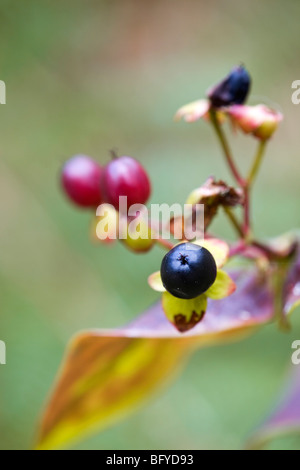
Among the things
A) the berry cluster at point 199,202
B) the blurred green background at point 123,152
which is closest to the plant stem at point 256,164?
the berry cluster at point 199,202

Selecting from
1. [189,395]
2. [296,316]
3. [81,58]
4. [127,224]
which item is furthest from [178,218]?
[81,58]

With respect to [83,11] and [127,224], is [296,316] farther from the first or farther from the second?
[83,11]

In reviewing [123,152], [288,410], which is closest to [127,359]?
[288,410]

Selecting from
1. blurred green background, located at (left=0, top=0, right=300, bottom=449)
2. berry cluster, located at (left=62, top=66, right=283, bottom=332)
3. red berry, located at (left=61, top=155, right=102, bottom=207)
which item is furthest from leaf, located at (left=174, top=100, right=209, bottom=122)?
blurred green background, located at (left=0, top=0, right=300, bottom=449)

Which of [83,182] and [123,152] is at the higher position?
[123,152]

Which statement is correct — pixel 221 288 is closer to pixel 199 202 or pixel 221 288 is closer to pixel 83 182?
pixel 199 202
